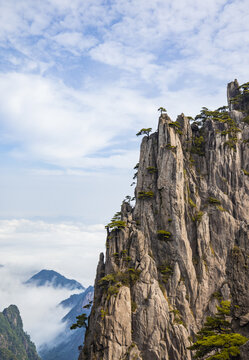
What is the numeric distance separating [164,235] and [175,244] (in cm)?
293

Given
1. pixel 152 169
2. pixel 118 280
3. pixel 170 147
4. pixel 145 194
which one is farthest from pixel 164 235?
pixel 170 147

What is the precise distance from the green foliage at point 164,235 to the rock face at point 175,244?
→ 24cm

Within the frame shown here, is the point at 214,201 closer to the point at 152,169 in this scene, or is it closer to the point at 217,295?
the point at 152,169

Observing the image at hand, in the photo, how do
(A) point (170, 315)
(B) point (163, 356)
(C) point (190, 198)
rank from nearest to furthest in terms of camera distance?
(B) point (163, 356) < (A) point (170, 315) < (C) point (190, 198)

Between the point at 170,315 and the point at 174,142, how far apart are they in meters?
37.5

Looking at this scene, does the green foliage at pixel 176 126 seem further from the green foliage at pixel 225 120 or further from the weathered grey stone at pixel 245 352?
the weathered grey stone at pixel 245 352

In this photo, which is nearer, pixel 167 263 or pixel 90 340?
pixel 90 340

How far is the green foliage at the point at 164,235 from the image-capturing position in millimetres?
71688

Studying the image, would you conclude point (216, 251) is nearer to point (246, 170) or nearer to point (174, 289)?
point (174, 289)

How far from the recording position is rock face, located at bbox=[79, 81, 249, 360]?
6225cm

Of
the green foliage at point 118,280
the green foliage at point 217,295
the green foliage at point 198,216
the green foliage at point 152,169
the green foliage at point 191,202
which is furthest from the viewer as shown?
the green foliage at point 152,169

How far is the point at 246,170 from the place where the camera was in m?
82.0

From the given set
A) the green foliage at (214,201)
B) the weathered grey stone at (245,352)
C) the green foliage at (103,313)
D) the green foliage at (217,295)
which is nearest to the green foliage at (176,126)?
the green foliage at (214,201)

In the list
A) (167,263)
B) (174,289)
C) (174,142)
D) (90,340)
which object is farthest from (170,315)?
(174,142)
